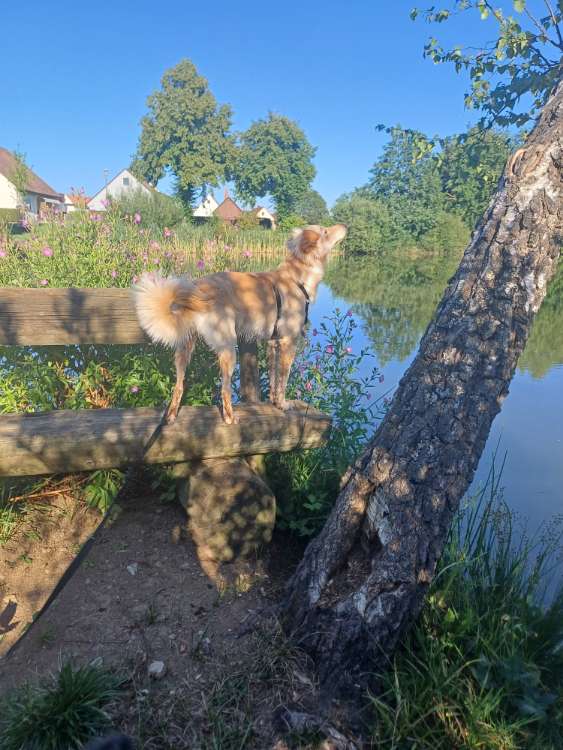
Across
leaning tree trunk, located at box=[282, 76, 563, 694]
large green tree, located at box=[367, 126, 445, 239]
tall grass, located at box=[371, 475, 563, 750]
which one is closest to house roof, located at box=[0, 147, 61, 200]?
large green tree, located at box=[367, 126, 445, 239]

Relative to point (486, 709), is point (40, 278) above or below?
above

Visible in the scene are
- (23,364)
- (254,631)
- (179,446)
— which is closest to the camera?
(254,631)

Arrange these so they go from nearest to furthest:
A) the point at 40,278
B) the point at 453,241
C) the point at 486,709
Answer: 1. the point at 486,709
2. the point at 40,278
3. the point at 453,241

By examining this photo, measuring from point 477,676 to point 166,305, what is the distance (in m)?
2.90

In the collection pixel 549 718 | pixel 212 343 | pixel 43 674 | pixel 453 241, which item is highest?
pixel 453 241

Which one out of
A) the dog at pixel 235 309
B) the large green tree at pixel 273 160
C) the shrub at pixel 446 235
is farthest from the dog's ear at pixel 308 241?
the large green tree at pixel 273 160

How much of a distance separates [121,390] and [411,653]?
3226 mm

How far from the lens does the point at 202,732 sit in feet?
6.31

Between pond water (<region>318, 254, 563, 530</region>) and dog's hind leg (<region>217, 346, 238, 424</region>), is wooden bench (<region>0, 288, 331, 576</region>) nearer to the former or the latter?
dog's hind leg (<region>217, 346, 238, 424</region>)

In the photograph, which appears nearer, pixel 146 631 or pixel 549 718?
pixel 549 718

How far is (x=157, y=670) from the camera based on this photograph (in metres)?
2.21

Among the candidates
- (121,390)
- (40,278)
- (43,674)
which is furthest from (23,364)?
(43,674)

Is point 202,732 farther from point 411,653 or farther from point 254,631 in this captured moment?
point 411,653

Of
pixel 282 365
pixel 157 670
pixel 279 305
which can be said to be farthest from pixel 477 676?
pixel 279 305
